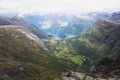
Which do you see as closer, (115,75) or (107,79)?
(107,79)

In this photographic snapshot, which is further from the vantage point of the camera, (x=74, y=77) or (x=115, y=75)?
(x=115, y=75)

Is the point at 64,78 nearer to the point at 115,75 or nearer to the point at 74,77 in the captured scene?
the point at 74,77

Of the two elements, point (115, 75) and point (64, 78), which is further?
point (115, 75)

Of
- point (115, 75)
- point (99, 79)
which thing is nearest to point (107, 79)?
point (99, 79)

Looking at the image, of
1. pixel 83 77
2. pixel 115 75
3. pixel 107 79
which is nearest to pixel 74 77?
pixel 83 77

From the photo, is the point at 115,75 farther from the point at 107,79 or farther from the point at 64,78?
the point at 64,78

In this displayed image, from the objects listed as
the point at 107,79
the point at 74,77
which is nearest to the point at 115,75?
the point at 107,79

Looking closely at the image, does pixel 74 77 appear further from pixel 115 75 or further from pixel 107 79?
pixel 115 75
